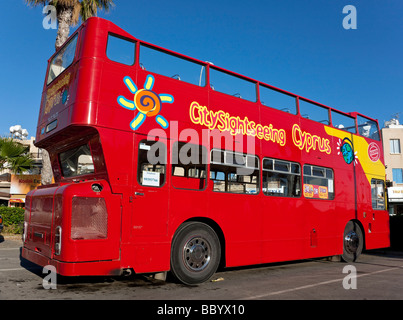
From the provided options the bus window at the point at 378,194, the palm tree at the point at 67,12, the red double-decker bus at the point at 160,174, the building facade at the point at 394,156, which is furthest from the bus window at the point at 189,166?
the building facade at the point at 394,156

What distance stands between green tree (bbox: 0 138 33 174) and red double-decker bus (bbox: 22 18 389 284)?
38.2ft

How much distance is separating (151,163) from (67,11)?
502 inches

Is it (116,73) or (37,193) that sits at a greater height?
(116,73)

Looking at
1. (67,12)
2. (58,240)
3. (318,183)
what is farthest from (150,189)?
(67,12)

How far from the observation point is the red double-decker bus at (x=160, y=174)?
18.1ft

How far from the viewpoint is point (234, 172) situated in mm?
7383

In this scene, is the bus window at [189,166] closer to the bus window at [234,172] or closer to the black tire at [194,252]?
the bus window at [234,172]

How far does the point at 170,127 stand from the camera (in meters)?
6.49

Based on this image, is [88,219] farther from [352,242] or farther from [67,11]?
[67,11]

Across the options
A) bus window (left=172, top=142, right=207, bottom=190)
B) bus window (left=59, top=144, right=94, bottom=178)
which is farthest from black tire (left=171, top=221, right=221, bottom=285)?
bus window (left=59, top=144, right=94, bottom=178)
